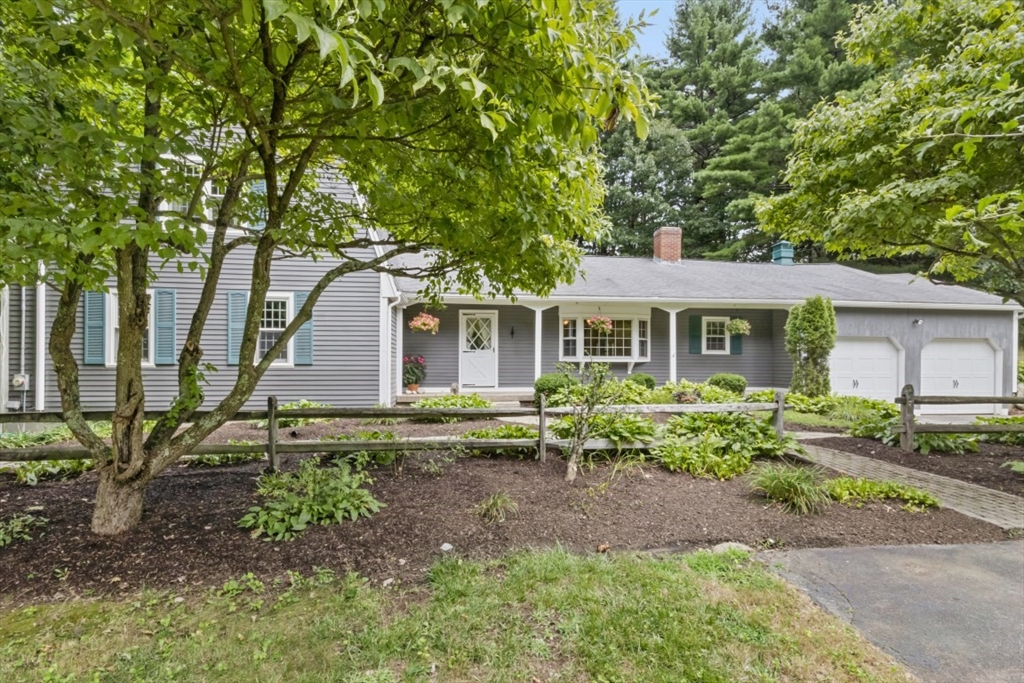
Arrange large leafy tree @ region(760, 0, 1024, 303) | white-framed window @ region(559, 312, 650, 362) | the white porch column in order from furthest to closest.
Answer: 1. white-framed window @ region(559, 312, 650, 362)
2. the white porch column
3. large leafy tree @ region(760, 0, 1024, 303)

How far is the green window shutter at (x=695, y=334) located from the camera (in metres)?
13.6

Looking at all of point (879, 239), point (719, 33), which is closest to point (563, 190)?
point (879, 239)

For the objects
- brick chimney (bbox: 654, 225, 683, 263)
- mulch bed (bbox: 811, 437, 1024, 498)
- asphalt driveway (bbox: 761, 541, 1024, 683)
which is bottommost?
asphalt driveway (bbox: 761, 541, 1024, 683)

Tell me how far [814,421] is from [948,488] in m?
4.43

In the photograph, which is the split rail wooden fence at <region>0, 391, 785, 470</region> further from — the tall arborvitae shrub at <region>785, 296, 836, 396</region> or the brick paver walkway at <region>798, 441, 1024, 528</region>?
the tall arborvitae shrub at <region>785, 296, 836, 396</region>

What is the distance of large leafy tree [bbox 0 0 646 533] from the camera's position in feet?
6.75

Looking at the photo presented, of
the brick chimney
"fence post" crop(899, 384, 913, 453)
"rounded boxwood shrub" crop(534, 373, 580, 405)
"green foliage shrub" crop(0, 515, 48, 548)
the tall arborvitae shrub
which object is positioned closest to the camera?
"green foliage shrub" crop(0, 515, 48, 548)

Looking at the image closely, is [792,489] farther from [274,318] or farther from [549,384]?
[274,318]

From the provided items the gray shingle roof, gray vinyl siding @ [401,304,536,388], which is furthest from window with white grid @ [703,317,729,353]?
gray vinyl siding @ [401,304,536,388]

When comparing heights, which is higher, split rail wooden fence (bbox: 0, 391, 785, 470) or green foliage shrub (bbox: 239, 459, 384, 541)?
split rail wooden fence (bbox: 0, 391, 785, 470)

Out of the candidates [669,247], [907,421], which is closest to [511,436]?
[907,421]

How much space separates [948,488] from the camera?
5051mm

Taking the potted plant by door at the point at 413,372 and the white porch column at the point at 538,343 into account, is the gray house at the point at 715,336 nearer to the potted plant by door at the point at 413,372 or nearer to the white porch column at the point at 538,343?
the white porch column at the point at 538,343

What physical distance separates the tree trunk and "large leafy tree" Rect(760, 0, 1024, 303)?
6.46 metres
